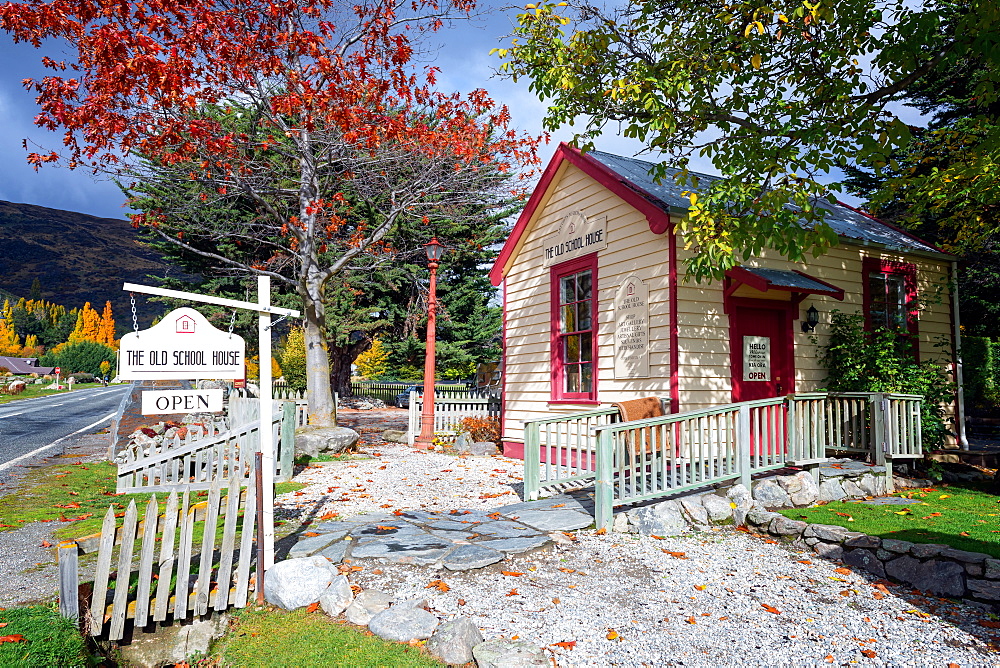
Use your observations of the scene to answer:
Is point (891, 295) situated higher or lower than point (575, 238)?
lower

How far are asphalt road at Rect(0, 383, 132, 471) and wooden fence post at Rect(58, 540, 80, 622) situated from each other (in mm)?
9379

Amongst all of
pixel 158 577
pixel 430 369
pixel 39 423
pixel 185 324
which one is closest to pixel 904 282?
pixel 430 369

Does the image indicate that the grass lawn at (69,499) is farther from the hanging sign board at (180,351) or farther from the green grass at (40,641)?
the green grass at (40,641)

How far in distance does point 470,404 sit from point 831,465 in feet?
30.5

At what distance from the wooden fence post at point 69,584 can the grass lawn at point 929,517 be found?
6.39 meters

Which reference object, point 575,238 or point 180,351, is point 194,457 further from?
point 575,238

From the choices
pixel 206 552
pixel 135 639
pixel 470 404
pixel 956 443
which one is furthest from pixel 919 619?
pixel 470 404

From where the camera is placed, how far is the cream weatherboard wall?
28.6 feet

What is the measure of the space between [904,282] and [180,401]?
12.2 metres

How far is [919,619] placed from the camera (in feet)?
14.0

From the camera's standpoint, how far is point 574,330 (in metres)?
11.0

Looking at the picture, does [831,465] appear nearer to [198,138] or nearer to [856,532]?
[856,532]

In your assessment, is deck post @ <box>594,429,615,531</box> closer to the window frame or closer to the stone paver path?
the stone paver path

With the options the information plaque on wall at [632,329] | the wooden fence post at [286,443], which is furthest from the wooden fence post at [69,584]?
the information plaque on wall at [632,329]
